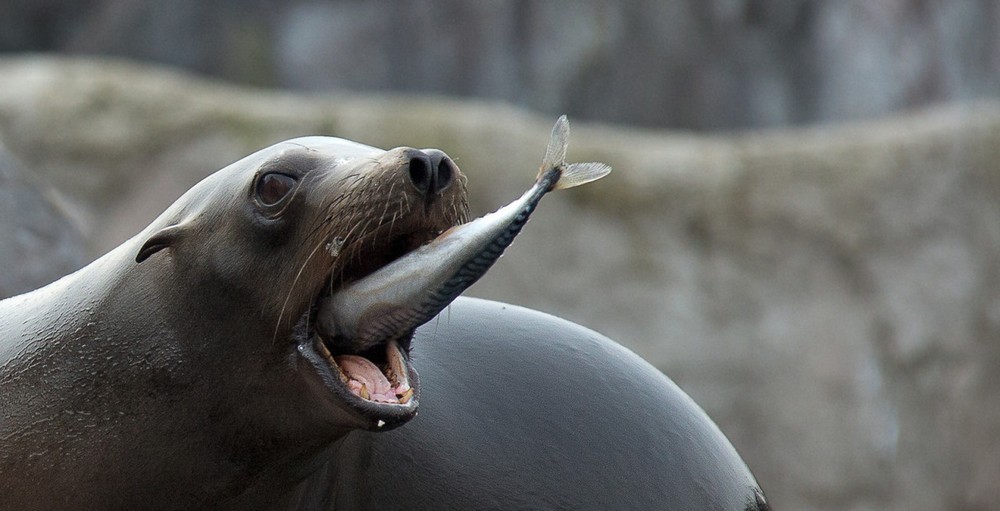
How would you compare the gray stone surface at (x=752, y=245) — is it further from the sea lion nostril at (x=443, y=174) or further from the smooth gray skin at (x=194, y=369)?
the sea lion nostril at (x=443, y=174)

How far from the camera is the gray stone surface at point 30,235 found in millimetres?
4902

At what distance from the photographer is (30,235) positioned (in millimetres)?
5129

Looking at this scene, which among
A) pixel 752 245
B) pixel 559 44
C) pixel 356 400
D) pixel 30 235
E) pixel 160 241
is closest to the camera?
pixel 356 400

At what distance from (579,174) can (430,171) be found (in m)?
0.24

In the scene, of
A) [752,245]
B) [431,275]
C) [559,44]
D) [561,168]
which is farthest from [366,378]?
[559,44]

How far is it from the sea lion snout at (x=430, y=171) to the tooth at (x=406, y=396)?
32 centimetres

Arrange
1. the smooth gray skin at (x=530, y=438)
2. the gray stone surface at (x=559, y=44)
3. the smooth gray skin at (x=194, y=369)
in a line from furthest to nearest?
the gray stone surface at (x=559, y=44), the smooth gray skin at (x=530, y=438), the smooth gray skin at (x=194, y=369)

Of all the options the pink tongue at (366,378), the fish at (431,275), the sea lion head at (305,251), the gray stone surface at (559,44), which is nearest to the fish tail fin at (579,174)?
the fish at (431,275)

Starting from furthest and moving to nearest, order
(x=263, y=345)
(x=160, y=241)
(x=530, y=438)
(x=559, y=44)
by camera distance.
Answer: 1. (x=559, y=44)
2. (x=530, y=438)
3. (x=160, y=241)
4. (x=263, y=345)

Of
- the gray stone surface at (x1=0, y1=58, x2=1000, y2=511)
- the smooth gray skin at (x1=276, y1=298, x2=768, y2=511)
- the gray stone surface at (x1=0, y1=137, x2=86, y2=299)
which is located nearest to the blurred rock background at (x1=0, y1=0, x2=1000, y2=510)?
the gray stone surface at (x1=0, y1=58, x2=1000, y2=511)

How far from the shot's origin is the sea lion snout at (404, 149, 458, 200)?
8.02 feet

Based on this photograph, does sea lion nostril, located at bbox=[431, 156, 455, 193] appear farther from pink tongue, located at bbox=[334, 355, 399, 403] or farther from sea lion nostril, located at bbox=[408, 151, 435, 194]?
pink tongue, located at bbox=[334, 355, 399, 403]

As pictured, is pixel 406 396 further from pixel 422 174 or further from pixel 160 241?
pixel 160 241

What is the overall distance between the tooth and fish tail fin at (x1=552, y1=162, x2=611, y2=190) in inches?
15.8
